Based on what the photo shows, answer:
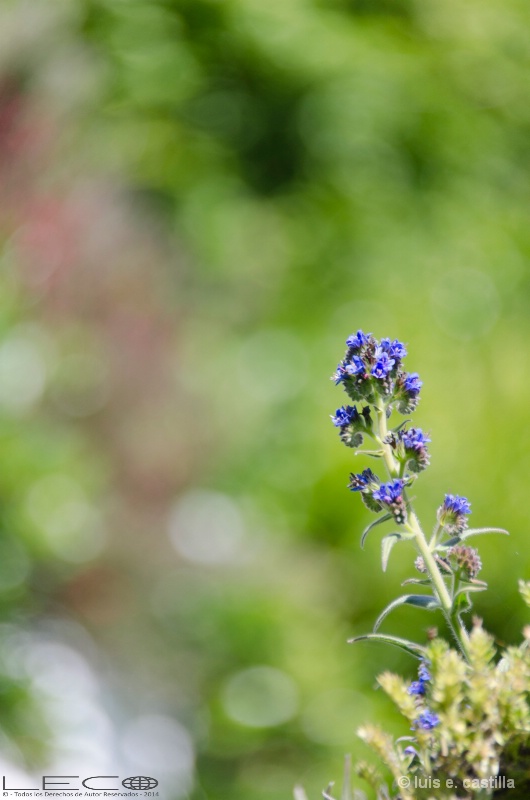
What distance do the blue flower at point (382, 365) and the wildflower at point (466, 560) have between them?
0.13m

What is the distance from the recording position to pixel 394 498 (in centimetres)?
66

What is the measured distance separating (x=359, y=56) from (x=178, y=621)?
9.67ft

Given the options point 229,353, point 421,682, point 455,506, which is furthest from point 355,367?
point 229,353

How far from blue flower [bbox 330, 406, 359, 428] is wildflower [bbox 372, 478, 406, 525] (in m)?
0.07

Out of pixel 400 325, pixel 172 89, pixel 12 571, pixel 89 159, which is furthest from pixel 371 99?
pixel 12 571

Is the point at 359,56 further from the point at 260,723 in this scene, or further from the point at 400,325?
the point at 260,723

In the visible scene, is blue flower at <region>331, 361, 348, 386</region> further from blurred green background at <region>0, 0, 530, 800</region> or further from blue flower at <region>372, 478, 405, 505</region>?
blurred green background at <region>0, 0, 530, 800</region>

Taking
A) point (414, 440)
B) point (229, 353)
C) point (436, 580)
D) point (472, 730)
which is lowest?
point (472, 730)

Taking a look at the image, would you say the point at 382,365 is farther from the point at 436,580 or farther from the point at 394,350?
the point at 436,580

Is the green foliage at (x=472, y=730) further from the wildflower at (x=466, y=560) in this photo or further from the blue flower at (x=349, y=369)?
the blue flower at (x=349, y=369)

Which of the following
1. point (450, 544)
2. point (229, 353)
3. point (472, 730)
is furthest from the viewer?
point (229, 353)

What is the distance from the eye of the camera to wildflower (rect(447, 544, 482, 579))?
0.66 metres

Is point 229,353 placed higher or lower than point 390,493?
higher

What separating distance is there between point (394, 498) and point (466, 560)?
64 millimetres
